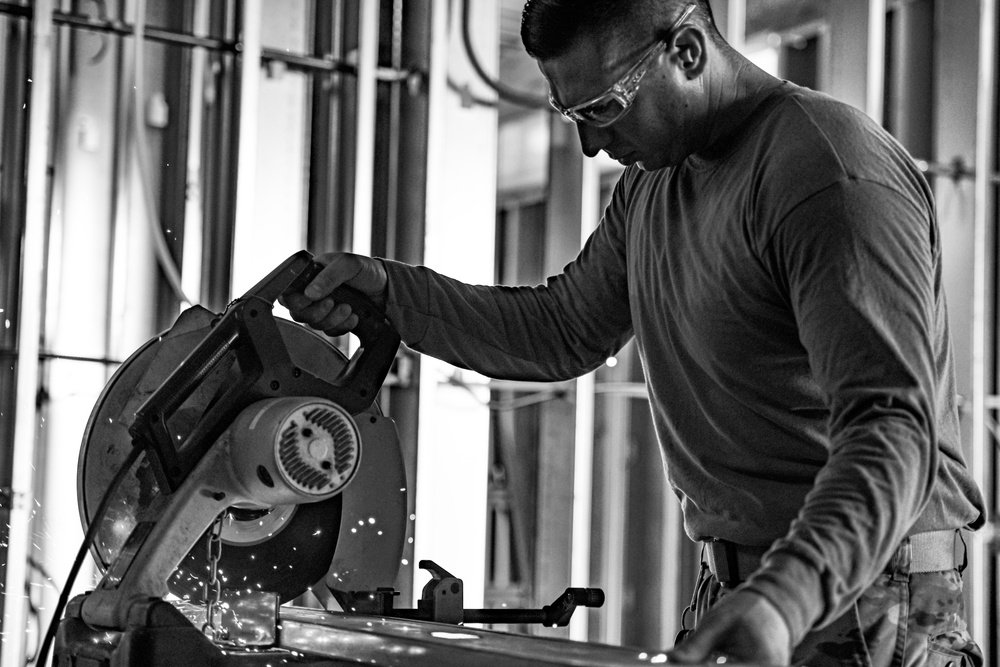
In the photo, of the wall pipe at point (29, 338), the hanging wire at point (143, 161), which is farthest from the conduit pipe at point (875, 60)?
the wall pipe at point (29, 338)

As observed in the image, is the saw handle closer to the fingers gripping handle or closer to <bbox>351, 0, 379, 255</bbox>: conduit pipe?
the fingers gripping handle

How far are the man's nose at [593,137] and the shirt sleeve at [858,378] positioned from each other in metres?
0.24

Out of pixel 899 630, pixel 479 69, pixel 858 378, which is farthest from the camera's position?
pixel 479 69

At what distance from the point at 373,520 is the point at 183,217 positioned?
1.79 metres

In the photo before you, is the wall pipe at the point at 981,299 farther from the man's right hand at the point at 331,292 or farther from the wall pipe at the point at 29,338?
the man's right hand at the point at 331,292

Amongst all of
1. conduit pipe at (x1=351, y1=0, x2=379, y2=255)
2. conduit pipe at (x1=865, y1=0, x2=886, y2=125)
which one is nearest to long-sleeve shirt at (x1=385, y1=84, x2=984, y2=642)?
conduit pipe at (x1=351, y1=0, x2=379, y2=255)

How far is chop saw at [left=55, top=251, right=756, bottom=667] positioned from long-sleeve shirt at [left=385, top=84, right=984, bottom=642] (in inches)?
7.1

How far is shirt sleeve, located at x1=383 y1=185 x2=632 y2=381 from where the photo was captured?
1.61m

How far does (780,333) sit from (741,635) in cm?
49

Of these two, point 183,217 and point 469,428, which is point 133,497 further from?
point 469,428

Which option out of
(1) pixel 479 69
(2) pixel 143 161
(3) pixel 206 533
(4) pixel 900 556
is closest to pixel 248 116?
(2) pixel 143 161

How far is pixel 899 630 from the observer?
Answer: 124 cm

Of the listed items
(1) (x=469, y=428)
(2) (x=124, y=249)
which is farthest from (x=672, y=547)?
(2) (x=124, y=249)

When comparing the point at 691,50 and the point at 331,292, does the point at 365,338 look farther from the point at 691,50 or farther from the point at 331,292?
the point at 691,50
